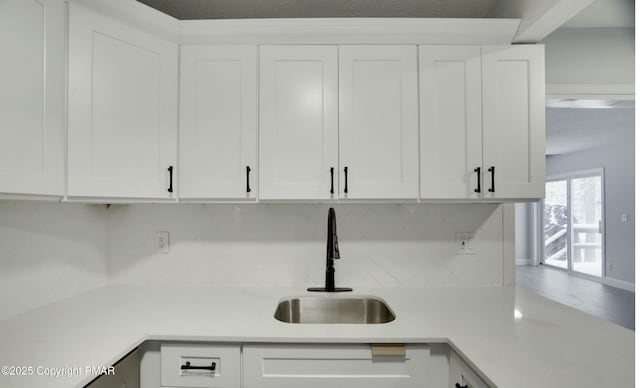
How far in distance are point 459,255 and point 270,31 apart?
1.58 metres

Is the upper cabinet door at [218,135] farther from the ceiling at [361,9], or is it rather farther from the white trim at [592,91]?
the white trim at [592,91]

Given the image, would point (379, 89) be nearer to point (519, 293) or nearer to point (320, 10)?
point (320, 10)

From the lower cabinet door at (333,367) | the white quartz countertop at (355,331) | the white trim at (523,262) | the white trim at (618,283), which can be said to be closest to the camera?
the white quartz countertop at (355,331)

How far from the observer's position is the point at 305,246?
1930 mm

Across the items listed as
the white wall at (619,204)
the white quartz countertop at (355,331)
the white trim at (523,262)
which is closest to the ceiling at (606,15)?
the white quartz countertop at (355,331)

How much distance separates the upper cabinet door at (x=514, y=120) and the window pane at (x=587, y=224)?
19.9 ft

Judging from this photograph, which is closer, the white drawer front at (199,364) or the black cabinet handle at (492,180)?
the white drawer front at (199,364)

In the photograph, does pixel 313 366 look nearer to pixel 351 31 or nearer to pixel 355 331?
pixel 355 331

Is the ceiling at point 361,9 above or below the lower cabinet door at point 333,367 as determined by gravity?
above

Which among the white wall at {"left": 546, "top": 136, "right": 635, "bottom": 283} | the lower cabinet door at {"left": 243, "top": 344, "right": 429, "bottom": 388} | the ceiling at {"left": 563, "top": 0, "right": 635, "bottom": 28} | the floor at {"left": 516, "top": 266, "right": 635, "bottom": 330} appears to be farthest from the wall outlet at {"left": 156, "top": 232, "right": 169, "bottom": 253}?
the white wall at {"left": 546, "top": 136, "right": 635, "bottom": 283}

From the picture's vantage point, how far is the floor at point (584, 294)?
165 inches

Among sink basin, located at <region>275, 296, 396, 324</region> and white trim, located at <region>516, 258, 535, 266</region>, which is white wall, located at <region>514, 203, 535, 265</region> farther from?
sink basin, located at <region>275, 296, 396, 324</region>

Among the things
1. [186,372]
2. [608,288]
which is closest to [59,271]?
[186,372]

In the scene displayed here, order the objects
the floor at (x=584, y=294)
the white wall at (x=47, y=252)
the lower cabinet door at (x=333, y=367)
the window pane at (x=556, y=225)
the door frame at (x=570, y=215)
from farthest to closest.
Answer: the window pane at (x=556, y=225) < the door frame at (x=570, y=215) < the floor at (x=584, y=294) < the white wall at (x=47, y=252) < the lower cabinet door at (x=333, y=367)
